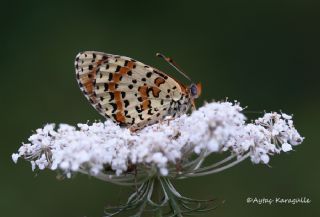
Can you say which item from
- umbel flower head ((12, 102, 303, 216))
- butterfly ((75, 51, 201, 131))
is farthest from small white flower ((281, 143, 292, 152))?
butterfly ((75, 51, 201, 131))

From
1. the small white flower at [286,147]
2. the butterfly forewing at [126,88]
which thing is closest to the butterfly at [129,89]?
the butterfly forewing at [126,88]

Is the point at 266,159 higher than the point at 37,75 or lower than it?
lower

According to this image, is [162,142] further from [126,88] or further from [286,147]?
[286,147]

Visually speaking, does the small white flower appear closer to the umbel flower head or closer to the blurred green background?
the umbel flower head

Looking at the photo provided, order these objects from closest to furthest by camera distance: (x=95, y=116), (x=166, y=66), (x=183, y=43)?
(x=95, y=116)
(x=166, y=66)
(x=183, y=43)

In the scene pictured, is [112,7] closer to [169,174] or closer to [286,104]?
[286,104]

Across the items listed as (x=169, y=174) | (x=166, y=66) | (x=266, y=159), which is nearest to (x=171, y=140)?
(x=169, y=174)

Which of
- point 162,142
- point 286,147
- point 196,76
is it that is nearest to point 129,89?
point 162,142
